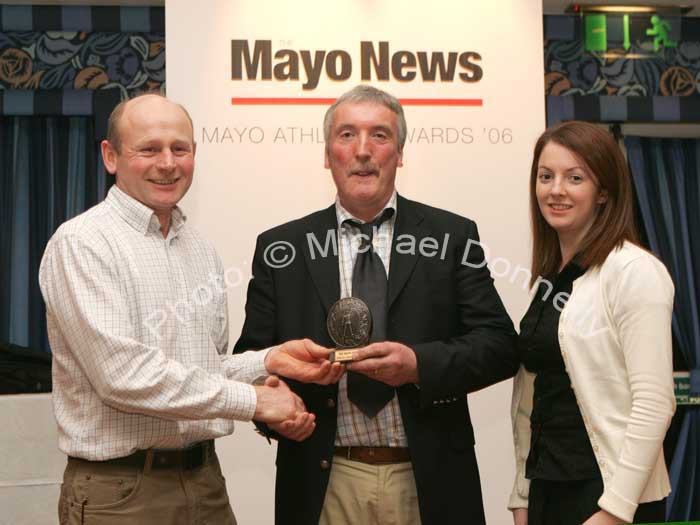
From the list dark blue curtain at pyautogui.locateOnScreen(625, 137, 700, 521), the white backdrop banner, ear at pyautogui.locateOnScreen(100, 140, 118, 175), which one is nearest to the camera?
ear at pyautogui.locateOnScreen(100, 140, 118, 175)

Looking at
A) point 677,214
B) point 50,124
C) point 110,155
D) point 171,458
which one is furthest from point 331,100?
point 677,214

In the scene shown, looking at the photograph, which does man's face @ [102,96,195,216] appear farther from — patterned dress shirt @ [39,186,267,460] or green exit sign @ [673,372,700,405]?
green exit sign @ [673,372,700,405]

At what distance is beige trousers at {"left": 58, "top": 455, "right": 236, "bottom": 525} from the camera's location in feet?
7.42

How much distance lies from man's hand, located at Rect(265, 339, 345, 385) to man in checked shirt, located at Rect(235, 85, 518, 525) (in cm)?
7

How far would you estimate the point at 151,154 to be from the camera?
8.01 feet

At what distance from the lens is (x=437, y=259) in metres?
2.57

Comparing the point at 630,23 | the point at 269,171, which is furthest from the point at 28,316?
the point at 630,23

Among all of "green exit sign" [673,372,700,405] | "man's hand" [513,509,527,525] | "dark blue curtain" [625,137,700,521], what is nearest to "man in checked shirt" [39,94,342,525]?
"man's hand" [513,509,527,525]

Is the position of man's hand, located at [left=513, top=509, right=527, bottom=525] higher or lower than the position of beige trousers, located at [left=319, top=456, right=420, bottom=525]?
lower

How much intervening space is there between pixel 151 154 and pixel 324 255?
0.56m

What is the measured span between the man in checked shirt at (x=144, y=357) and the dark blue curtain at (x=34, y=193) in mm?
3420

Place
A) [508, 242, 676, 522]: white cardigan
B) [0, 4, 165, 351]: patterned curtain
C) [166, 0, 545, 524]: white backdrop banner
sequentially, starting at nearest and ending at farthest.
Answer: [508, 242, 676, 522]: white cardigan → [166, 0, 545, 524]: white backdrop banner → [0, 4, 165, 351]: patterned curtain

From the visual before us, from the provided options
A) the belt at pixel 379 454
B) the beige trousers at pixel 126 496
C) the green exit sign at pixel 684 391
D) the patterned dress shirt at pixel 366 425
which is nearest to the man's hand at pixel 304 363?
the patterned dress shirt at pixel 366 425

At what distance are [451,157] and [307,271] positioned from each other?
1.47 m
